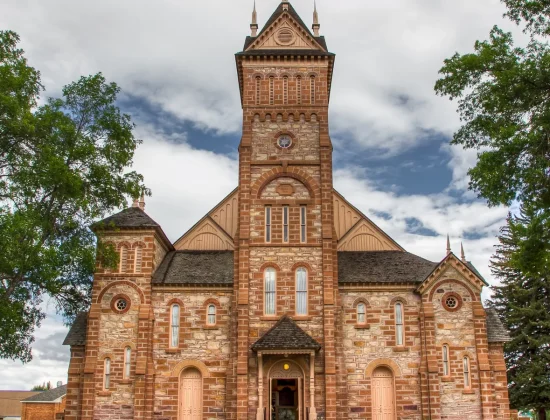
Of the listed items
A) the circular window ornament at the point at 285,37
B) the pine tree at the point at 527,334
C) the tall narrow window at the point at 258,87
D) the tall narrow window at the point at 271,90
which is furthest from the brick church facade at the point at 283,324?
the pine tree at the point at 527,334

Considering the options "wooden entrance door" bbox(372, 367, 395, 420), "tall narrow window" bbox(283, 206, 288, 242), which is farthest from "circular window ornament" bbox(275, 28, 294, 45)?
"wooden entrance door" bbox(372, 367, 395, 420)

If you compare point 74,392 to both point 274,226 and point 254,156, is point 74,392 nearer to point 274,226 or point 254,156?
point 274,226

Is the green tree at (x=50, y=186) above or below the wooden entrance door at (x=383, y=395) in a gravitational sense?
above

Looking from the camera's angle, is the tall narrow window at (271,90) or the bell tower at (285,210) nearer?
the bell tower at (285,210)

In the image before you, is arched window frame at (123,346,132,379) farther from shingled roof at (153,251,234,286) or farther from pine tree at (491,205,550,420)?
pine tree at (491,205,550,420)

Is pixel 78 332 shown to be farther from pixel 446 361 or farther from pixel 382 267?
pixel 446 361

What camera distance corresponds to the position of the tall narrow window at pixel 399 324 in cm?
3091

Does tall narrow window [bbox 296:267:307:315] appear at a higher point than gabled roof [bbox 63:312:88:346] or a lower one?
higher

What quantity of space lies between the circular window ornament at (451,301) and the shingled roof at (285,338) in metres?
6.53

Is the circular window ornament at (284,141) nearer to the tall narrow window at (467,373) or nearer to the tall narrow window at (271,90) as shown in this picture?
the tall narrow window at (271,90)

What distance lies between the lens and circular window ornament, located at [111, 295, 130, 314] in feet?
102

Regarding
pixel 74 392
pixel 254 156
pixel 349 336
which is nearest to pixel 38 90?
pixel 254 156

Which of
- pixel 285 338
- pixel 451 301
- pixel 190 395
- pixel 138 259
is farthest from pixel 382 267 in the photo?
pixel 138 259

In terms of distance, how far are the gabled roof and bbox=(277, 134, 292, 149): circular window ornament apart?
42.1 feet
